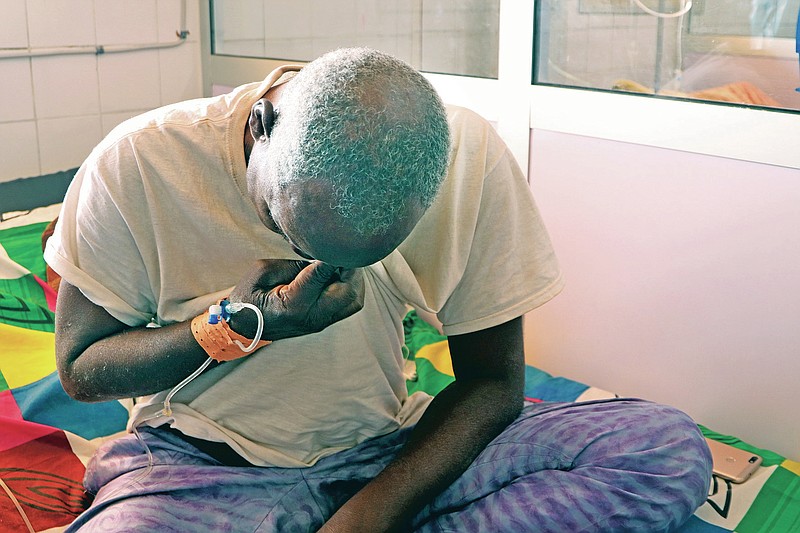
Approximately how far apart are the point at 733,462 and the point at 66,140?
2.03 metres

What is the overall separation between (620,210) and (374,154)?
1141 mm

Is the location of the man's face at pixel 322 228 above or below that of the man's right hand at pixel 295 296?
above

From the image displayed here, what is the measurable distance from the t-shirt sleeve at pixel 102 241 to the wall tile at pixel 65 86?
1.51 metres

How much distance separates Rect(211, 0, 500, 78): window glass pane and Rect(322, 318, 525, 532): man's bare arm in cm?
104

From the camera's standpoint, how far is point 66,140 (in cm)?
256

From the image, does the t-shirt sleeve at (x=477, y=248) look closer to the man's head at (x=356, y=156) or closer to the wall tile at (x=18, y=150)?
the man's head at (x=356, y=156)

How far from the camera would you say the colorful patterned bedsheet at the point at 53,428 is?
1.34 metres

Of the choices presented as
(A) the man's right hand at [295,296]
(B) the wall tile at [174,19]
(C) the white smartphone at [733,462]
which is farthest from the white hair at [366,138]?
(B) the wall tile at [174,19]

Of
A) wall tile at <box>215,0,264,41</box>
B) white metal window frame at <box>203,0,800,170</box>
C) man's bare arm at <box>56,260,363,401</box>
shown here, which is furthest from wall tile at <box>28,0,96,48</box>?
man's bare arm at <box>56,260,363,401</box>

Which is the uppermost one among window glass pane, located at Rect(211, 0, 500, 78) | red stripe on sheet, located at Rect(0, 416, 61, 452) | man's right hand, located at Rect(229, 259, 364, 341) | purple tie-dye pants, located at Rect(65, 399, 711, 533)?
window glass pane, located at Rect(211, 0, 500, 78)

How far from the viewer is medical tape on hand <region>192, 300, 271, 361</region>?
1024 millimetres

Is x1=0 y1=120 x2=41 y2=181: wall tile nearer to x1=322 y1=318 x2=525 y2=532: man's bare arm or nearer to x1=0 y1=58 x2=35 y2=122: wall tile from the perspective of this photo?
x1=0 y1=58 x2=35 y2=122: wall tile

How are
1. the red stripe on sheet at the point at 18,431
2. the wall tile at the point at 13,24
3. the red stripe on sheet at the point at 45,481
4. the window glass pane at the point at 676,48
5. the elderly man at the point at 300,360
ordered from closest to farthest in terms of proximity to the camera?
1. the elderly man at the point at 300,360
2. the red stripe on sheet at the point at 45,481
3. the red stripe on sheet at the point at 18,431
4. the window glass pane at the point at 676,48
5. the wall tile at the point at 13,24

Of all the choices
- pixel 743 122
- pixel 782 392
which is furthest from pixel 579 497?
pixel 743 122
